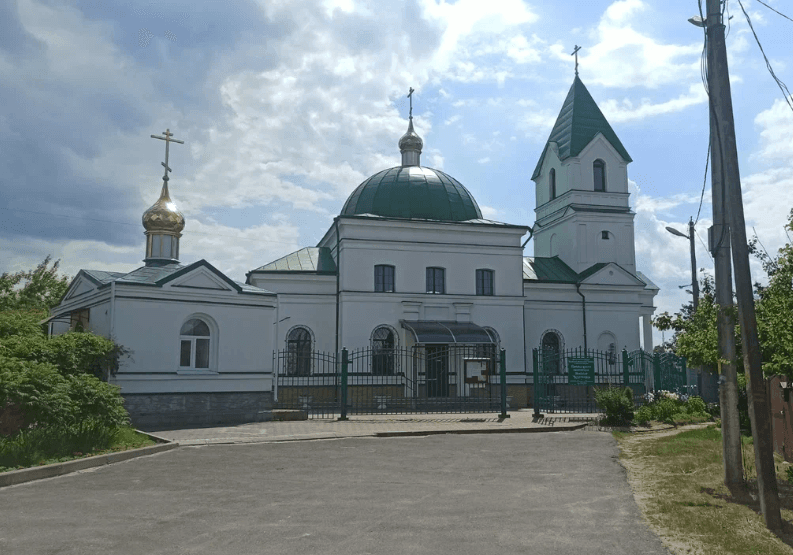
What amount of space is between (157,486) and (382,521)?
381 centimetres

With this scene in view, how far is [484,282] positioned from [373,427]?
43.6 ft

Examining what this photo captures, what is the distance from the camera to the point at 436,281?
29.7 meters

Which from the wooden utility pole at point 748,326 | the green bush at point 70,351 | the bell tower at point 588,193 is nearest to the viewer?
the wooden utility pole at point 748,326

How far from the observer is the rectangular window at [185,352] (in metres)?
19.1

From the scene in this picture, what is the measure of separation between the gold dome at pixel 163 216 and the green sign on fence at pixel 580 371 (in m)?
13.6

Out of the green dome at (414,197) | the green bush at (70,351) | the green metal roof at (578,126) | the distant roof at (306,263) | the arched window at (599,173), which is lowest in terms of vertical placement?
the green bush at (70,351)

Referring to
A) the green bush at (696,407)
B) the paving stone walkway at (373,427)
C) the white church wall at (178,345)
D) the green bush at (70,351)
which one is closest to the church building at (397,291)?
the white church wall at (178,345)

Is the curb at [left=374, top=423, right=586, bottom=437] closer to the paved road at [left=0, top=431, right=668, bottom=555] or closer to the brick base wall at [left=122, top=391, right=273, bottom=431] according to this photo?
the paved road at [left=0, top=431, right=668, bottom=555]

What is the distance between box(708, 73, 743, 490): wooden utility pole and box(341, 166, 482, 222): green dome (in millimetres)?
21357

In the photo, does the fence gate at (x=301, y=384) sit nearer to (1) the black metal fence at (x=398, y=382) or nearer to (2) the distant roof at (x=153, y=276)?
(1) the black metal fence at (x=398, y=382)

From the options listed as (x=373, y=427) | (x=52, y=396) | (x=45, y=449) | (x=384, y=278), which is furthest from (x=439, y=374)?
(x=45, y=449)

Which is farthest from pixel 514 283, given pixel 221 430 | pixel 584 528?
pixel 584 528

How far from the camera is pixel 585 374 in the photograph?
20.7 meters

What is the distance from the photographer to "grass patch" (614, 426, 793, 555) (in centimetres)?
650
